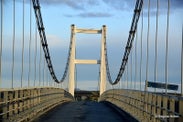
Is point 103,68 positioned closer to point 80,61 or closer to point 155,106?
point 80,61

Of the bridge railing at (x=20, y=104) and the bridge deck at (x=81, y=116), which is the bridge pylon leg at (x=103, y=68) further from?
the bridge railing at (x=20, y=104)

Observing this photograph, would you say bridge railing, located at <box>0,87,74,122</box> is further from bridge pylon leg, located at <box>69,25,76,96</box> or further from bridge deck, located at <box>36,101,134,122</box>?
bridge pylon leg, located at <box>69,25,76,96</box>

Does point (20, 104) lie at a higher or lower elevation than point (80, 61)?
lower

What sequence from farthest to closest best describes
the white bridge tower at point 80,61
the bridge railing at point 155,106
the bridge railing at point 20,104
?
1. the white bridge tower at point 80,61
2. the bridge railing at point 20,104
3. the bridge railing at point 155,106

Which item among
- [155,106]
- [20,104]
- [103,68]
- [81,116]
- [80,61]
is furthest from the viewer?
[80,61]

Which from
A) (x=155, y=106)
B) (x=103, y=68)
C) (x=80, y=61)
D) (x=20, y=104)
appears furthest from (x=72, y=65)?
(x=155, y=106)

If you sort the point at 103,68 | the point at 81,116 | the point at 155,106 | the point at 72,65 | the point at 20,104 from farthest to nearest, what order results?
the point at 72,65 → the point at 103,68 → the point at 81,116 → the point at 20,104 → the point at 155,106

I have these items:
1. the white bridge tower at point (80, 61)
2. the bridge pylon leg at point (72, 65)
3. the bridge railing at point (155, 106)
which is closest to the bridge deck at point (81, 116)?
the bridge railing at point (155, 106)

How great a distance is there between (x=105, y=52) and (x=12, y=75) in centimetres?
5572

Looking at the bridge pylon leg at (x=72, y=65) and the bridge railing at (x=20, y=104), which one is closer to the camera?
the bridge railing at (x=20, y=104)

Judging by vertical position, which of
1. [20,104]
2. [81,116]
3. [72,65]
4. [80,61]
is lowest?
[81,116]

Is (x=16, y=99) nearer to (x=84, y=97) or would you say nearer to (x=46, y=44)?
(x=46, y=44)

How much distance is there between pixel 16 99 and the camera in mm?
17172

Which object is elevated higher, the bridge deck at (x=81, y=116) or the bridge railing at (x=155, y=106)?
the bridge railing at (x=155, y=106)
